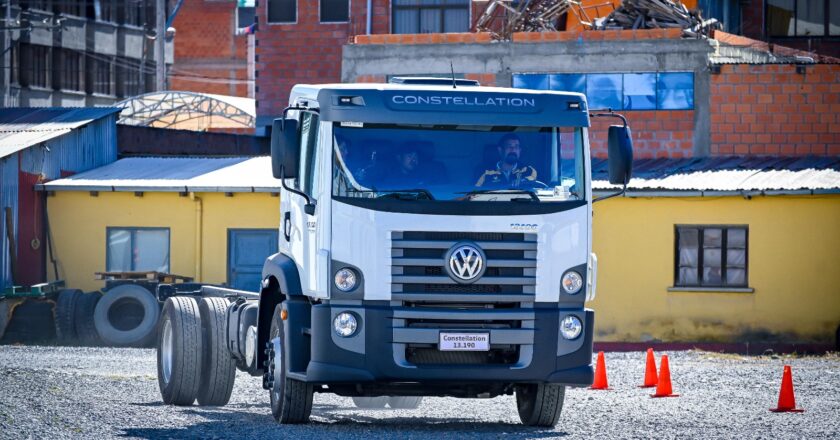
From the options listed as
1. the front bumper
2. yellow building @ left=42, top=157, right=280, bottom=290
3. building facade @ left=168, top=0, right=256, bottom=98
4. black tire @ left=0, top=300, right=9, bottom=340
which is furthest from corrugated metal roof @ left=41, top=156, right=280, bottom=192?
building facade @ left=168, top=0, right=256, bottom=98

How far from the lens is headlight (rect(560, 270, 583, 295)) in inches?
534

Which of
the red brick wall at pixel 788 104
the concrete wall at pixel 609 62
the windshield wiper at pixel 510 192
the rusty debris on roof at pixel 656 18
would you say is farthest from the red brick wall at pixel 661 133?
the windshield wiper at pixel 510 192

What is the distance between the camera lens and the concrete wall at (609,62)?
103 feet

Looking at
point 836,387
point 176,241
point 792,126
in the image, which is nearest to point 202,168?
point 176,241

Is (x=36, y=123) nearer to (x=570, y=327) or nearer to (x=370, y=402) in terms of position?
(x=370, y=402)

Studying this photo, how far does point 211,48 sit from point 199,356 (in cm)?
5663

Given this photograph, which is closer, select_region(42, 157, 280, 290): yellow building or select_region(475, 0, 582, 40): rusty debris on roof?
select_region(42, 157, 280, 290): yellow building

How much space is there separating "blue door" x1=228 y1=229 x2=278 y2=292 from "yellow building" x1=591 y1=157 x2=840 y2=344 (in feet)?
21.8

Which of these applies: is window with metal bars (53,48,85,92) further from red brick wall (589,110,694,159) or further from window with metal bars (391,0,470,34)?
red brick wall (589,110,694,159)

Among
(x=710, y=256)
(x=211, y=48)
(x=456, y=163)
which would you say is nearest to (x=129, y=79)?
(x=211, y=48)

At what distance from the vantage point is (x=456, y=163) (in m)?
13.4

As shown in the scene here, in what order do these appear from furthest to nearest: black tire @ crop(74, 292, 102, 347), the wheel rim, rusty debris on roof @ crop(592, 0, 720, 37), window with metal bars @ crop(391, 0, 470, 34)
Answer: window with metal bars @ crop(391, 0, 470, 34) < rusty debris on roof @ crop(592, 0, 720, 37) < black tire @ crop(74, 292, 102, 347) < the wheel rim

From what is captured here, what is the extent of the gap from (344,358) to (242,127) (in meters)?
37.8

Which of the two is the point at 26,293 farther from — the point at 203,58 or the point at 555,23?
the point at 203,58
